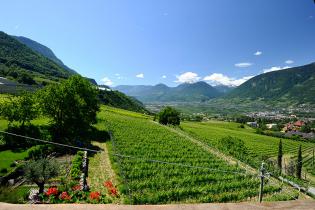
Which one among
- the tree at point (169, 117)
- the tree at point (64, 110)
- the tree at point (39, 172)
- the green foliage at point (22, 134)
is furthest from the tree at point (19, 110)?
the tree at point (169, 117)

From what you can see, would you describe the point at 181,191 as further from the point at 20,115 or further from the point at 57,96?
the point at 57,96

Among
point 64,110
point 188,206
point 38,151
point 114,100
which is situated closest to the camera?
point 188,206

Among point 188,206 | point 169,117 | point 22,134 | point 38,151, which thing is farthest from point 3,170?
point 169,117

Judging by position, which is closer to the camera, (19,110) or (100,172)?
(100,172)

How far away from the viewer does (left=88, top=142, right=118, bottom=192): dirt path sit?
26.1 m

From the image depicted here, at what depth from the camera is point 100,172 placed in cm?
3027

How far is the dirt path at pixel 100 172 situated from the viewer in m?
26.1

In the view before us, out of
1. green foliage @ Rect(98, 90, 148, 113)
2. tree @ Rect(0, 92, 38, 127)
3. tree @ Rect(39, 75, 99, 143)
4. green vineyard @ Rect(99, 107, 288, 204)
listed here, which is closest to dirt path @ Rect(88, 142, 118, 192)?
green vineyard @ Rect(99, 107, 288, 204)

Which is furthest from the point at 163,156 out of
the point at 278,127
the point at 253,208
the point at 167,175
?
the point at 278,127

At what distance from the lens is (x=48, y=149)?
33375 millimetres

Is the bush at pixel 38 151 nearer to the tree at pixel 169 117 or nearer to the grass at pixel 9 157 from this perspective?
the grass at pixel 9 157

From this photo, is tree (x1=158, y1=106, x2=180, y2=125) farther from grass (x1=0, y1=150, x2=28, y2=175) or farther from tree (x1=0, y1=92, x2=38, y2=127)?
grass (x1=0, y1=150, x2=28, y2=175)

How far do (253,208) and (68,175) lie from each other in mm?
26703

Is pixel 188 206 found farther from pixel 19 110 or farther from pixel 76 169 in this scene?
pixel 19 110
